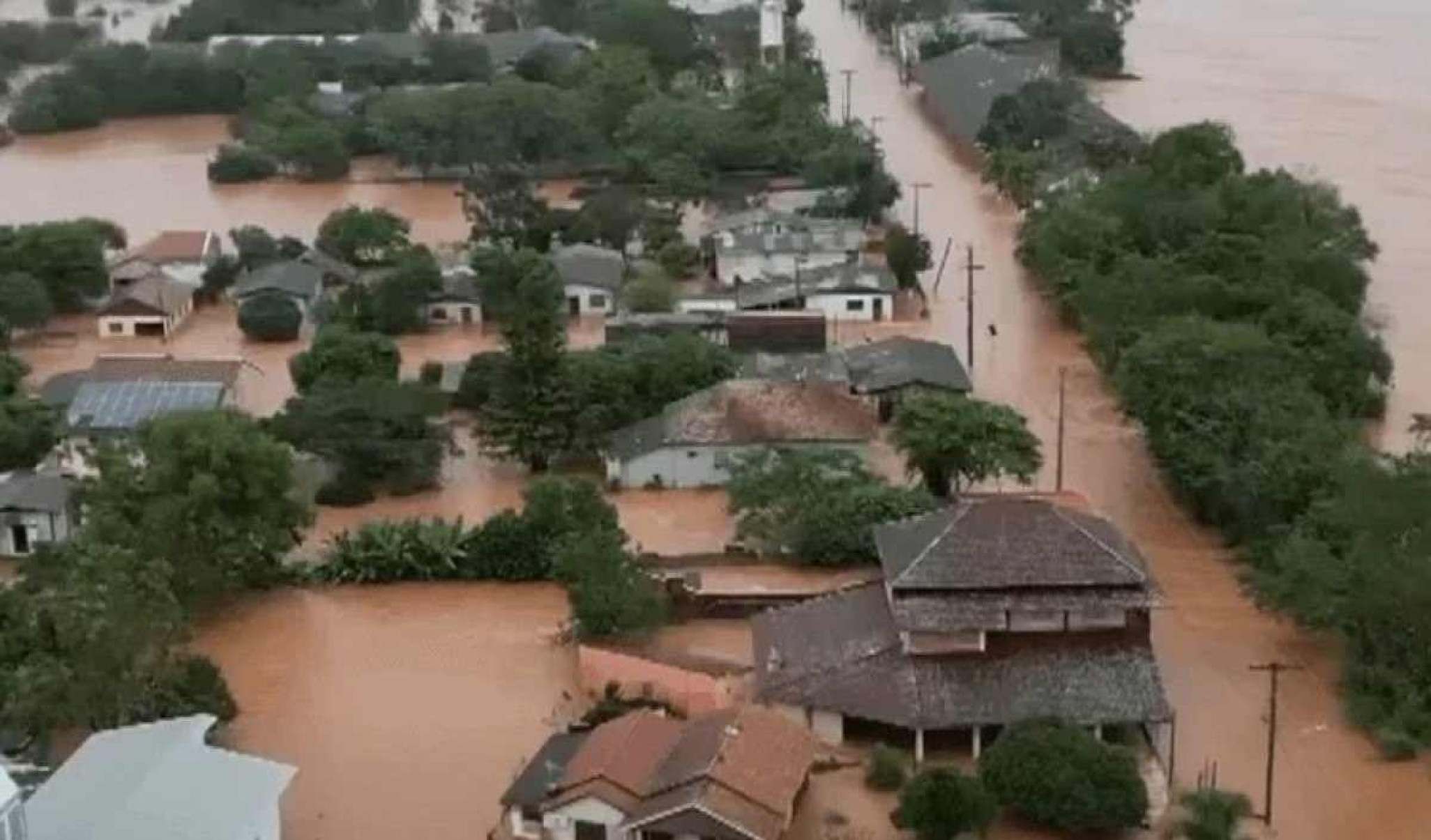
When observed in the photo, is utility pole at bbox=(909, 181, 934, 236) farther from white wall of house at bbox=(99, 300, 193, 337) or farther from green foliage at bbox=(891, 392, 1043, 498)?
green foliage at bbox=(891, 392, 1043, 498)

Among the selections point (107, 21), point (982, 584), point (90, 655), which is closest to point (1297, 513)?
point (982, 584)

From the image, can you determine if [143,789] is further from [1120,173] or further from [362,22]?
[362,22]

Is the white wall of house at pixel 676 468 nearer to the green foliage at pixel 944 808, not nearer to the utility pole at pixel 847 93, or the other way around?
the green foliage at pixel 944 808

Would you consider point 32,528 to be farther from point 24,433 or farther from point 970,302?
point 970,302

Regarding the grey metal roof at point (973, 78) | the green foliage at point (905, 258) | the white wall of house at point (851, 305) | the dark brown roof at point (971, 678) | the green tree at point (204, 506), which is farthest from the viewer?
the grey metal roof at point (973, 78)

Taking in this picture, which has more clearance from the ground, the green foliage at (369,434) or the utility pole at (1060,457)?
the green foliage at (369,434)

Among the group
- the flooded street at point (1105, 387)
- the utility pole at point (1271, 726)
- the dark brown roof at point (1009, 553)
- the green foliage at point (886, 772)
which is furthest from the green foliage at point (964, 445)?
the green foliage at point (886, 772)

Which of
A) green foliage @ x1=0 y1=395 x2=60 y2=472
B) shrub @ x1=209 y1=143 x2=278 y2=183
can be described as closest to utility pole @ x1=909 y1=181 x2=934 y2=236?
shrub @ x1=209 y1=143 x2=278 y2=183
